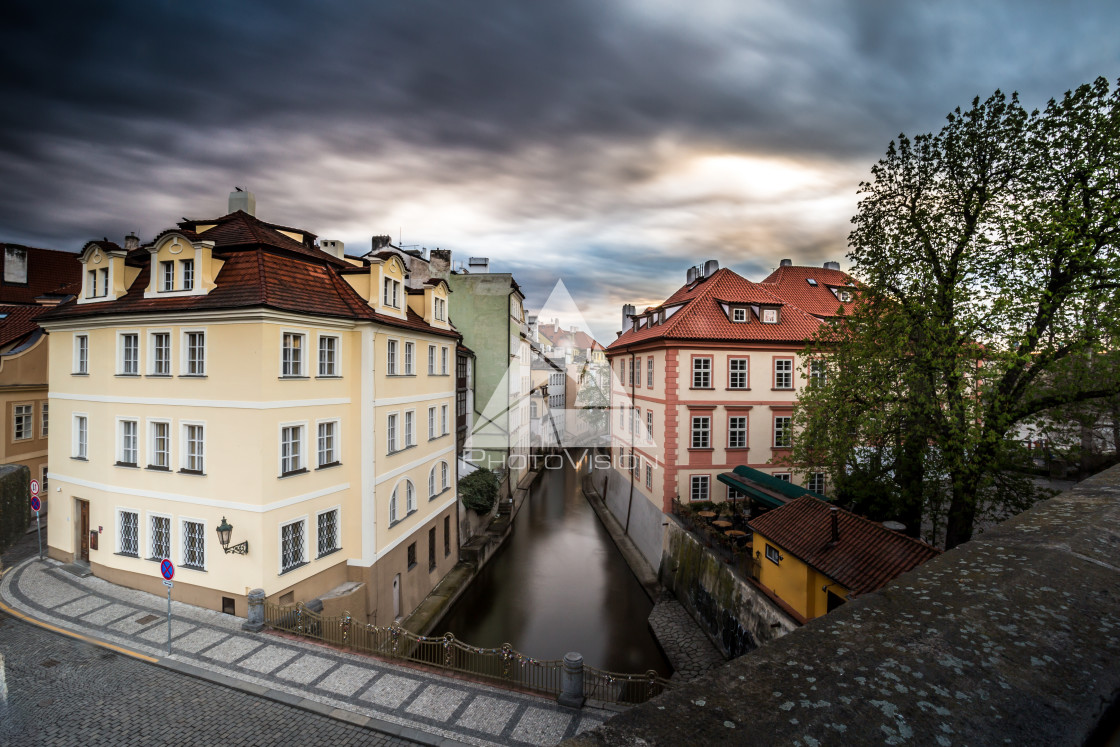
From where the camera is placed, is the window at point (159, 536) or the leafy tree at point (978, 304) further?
the window at point (159, 536)

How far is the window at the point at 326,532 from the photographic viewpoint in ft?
49.2

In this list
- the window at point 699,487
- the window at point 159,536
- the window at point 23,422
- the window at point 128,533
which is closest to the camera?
the window at point 159,536

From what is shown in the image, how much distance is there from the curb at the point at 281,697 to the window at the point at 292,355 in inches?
266

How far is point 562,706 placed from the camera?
10.4 metres

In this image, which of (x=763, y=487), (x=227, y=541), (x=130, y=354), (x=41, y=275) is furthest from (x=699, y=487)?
(x=41, y=275)

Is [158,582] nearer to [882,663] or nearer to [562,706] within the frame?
[562,706]

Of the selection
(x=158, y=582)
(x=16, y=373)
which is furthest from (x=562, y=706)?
(x=16, y=373)

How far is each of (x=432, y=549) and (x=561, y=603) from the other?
227 inches

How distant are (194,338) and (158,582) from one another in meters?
6.95

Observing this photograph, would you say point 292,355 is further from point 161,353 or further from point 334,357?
point 161,353

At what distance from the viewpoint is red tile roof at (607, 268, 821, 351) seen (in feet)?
78.1

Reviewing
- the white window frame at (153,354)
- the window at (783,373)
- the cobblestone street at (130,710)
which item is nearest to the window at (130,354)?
the white window frame at (153,354)

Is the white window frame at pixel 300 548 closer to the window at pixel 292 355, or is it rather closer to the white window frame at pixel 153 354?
the window at pixel 292 355

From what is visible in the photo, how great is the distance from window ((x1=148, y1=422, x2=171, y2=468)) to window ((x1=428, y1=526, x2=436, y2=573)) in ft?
28.2
